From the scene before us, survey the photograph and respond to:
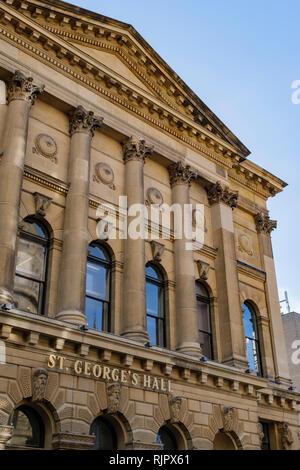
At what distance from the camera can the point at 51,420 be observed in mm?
16297

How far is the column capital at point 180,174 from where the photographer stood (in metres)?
24.8

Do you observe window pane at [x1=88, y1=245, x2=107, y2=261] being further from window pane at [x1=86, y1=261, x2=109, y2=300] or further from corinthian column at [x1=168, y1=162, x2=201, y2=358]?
corinthian column at [x1=168, y1=162, x2=201, y2=358]

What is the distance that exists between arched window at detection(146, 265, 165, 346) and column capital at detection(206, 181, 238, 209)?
5382 millimetres

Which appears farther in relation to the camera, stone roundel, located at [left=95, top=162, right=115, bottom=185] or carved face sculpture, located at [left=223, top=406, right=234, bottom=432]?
stone roundel, located at [left=95, top=162, right=115, bottom=185]

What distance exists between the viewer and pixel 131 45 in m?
24.5

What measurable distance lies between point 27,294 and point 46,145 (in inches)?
226

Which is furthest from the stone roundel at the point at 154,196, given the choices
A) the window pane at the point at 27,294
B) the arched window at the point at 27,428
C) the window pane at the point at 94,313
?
the arched window at the point at 27,428

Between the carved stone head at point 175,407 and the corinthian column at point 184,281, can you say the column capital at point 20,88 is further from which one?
the carved stone head at point 175,407

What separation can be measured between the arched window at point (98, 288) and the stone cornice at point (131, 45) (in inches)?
337

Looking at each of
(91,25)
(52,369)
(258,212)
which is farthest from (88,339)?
(258,212)

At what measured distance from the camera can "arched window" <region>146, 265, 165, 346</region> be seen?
21.6 m

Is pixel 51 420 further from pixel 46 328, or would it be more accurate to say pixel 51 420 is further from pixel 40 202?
pixel 40 202

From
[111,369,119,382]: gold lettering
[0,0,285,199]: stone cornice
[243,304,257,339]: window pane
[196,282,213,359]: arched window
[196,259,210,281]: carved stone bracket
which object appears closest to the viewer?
[111,369,119,382]: gold lettering

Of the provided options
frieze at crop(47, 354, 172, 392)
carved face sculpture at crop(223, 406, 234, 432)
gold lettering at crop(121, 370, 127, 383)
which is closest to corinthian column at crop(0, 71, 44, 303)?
frieze at crop(47, 354, 172, 392)
